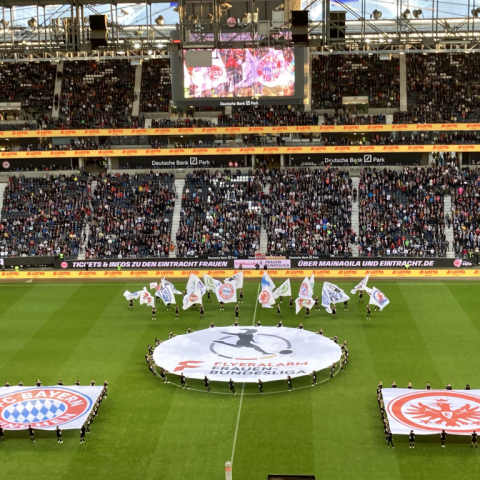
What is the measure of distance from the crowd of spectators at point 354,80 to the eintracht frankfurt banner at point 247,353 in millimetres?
30329

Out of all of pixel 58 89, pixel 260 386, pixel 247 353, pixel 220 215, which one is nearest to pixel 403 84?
pixel 220 215

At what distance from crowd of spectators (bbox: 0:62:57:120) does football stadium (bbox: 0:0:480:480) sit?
182 mm

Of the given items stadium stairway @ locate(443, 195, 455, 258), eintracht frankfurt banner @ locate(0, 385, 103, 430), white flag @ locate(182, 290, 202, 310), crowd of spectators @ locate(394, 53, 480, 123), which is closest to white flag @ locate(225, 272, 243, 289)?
white flag @ locate(182, 290, 202, 310)

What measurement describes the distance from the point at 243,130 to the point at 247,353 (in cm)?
3005

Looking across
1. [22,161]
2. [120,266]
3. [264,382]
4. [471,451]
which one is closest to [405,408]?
[471,451]

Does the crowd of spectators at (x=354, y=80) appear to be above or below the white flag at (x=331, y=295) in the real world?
above

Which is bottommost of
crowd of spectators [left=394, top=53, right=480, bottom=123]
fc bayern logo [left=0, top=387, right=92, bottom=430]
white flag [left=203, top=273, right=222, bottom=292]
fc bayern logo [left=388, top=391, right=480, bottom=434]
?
fc bayern logo [left=388, top=391, right=480, bottom=434]

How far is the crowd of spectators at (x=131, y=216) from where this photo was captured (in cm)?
5800

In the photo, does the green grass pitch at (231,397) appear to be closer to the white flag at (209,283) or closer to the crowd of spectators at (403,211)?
the white flag at (209,283)

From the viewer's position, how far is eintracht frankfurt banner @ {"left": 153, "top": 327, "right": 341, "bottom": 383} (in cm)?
3447

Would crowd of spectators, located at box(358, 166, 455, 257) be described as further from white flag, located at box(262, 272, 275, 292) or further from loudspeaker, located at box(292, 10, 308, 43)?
loudspeaker, located at box(292, 10, 308, 43)

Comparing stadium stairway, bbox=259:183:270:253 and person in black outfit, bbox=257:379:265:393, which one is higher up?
stadium stairway, bbox=259:183:270:253

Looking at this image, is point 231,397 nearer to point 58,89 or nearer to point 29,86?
point 58,89

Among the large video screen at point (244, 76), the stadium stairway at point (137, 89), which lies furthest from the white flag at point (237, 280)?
the stadium stairway at point (137, 89)
